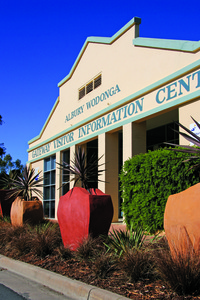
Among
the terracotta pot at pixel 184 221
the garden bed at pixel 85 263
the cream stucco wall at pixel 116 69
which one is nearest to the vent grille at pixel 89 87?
the cream stucco wall at pixel 116 69

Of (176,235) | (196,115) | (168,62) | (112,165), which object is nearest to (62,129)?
(112,165)

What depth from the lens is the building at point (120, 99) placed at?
1085 centimetres

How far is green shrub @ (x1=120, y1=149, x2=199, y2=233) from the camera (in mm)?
8773

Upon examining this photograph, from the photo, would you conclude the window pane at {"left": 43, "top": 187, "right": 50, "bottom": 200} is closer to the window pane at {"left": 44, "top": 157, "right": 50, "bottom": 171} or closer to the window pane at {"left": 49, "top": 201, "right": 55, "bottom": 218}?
the window pane at {"left": 49, "top": 201, "right": 55, "bottom": 218}

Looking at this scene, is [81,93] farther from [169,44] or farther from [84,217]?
[84,217]

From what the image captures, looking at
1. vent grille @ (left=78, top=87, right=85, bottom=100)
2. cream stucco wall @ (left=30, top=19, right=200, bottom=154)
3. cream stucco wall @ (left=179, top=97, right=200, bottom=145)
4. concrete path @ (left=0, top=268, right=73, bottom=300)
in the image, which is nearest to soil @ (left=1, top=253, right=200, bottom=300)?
concrete path @ (left=0, top=268, right=73, bottom=300)

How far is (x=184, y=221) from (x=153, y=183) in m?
5.02

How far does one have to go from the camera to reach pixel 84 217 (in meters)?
7.14

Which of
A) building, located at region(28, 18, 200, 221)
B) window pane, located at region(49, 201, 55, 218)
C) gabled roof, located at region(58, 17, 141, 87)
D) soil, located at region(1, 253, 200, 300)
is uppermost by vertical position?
gabled roof, located at region(58, 17, 141, 87)

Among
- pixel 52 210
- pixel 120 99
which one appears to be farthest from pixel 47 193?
pixel 120 99

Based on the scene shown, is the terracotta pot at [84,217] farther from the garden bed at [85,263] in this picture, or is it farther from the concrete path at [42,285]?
the concrete path at [42,285]

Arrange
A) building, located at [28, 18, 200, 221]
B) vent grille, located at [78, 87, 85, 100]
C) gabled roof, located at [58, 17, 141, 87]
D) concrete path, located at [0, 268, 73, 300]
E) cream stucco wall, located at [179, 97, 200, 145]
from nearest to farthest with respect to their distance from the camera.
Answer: concrete path, located at [0, 268, 73, 300]
cream stucco wall, located at [179, 97, 200, 145]
building, located at [28, 18, 200, 221]
gabled roof, located at [58, 17, 141, 87]
vent grille, located at [78, 87, 85, 100]

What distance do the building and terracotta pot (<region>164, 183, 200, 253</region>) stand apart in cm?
592

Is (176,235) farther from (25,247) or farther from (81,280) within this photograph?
(25,247)
